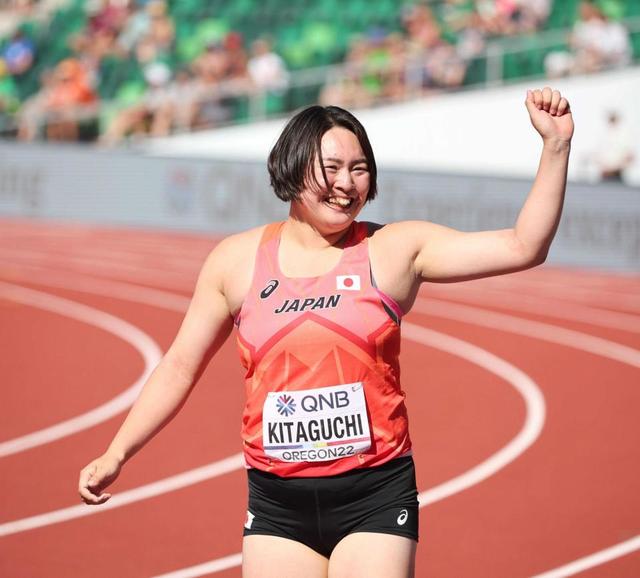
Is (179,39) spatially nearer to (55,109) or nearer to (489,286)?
(55,109)

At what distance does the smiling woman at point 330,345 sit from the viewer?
3.40m

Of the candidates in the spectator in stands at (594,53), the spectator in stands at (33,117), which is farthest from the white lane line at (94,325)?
the spectator in stands at (594,53)

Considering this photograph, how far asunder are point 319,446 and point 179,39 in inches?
770

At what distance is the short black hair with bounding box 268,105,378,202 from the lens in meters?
3.44

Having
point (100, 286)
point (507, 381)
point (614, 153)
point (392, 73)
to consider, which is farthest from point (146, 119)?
point (507, 381)

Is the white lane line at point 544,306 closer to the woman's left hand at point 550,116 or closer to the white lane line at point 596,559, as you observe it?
the white lane line at point 596,559

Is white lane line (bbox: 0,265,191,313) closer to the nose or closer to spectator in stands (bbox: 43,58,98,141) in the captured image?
spectator in stands (bbox: 43,58,98,141)

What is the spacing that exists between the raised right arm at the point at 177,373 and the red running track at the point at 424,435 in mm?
2581

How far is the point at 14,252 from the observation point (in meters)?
16.8

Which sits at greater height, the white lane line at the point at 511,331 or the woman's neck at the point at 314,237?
the woman's neck at the point at 314,237

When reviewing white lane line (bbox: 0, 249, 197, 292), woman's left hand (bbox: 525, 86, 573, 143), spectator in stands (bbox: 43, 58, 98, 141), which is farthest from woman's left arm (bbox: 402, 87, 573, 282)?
spectator in stands (bbox: 43, 58, 98, 141)

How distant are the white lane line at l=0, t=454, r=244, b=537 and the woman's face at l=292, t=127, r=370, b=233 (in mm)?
3668

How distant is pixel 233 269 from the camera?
3.56 metres

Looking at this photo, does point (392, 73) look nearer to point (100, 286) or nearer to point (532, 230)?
point (100, 286)
